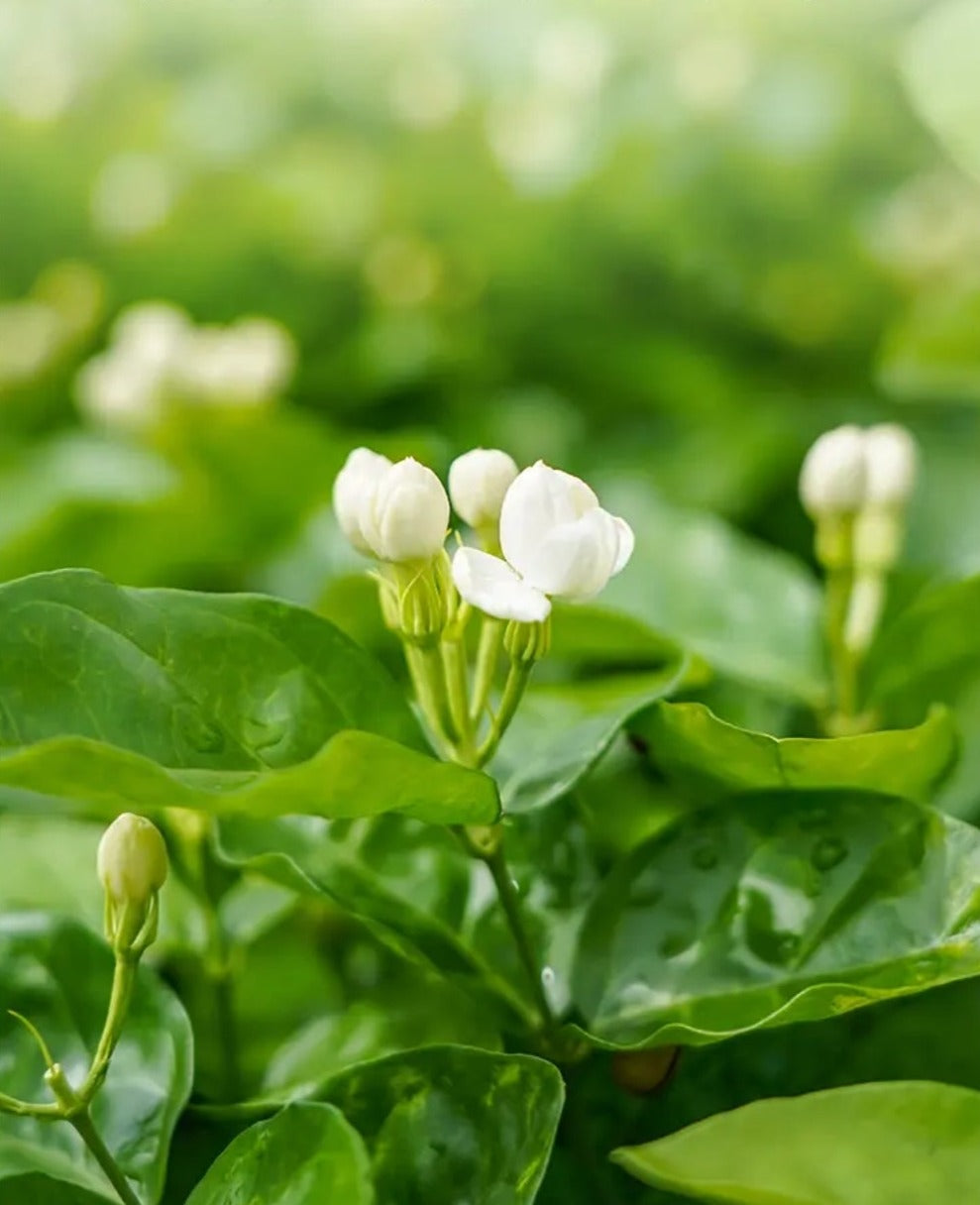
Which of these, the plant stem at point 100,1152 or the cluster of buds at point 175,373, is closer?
the plant stem at point 100,1152

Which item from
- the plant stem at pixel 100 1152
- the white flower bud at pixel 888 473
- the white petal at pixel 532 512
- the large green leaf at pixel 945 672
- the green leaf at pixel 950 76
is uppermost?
the green leaf at pixel 950 76

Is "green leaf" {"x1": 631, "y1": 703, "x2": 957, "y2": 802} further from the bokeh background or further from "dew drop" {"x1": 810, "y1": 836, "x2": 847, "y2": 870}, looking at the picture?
the bokeh background

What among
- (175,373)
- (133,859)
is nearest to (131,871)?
(133,859)

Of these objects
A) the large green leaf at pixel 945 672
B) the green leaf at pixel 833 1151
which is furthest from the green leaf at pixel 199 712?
the large green leaf at pixel 945 672

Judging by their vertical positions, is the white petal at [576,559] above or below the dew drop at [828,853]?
above

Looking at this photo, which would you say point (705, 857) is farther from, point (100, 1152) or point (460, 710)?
point (100, 1152)

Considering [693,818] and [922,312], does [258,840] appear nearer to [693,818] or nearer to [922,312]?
[693,818]

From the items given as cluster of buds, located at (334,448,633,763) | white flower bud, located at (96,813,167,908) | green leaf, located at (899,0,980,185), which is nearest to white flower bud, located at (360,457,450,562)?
cluster of buds, located at (334,448,633,763)

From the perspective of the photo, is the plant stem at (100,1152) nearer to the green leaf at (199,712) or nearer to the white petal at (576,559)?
the green leaf at (199,712)
